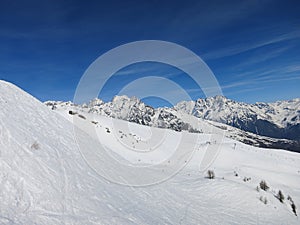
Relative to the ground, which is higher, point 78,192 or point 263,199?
point 263,199

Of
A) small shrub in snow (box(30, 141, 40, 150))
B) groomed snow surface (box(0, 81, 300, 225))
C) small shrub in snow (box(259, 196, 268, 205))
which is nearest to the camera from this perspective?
groomed snow surface (box(0, 81, 300, 225))

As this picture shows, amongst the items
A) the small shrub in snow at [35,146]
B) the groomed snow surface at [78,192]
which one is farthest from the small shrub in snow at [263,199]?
the small shrub in snow at [35,146]

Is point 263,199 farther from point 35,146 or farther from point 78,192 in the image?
point 35,146

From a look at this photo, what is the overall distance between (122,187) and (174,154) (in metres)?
16.6

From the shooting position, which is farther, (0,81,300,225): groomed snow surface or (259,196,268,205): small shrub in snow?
(259,196,268,205): small shrub in snow

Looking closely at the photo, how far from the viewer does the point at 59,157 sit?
1009cm

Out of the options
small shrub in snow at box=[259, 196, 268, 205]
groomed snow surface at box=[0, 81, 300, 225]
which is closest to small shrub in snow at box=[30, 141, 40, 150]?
groomed snow surface at box=[0, 81, 300, 225]

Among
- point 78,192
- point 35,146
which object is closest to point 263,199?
point 78,192

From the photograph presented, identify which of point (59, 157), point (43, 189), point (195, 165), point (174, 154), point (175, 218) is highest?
point (174, 154)

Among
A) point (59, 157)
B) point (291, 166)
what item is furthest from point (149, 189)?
point (291, 166)

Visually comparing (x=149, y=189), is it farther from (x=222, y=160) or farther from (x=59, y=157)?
(x=222, y=160)

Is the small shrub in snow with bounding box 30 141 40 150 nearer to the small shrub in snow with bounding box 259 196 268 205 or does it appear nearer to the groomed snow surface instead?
the groomed snow surface

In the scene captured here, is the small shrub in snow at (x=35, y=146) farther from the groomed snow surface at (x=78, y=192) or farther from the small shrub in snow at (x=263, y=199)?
the small shrub in snow at (x=263, y=199)

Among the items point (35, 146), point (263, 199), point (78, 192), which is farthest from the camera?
point (263, 199)
